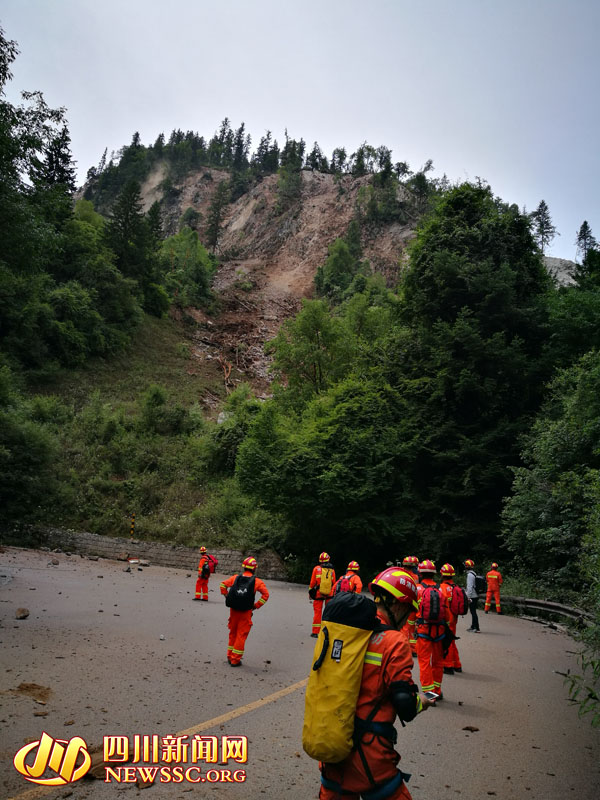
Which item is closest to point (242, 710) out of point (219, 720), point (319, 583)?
point (219, 720)

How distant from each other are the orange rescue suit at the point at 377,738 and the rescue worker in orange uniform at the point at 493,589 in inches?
633

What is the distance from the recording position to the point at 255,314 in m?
76.6

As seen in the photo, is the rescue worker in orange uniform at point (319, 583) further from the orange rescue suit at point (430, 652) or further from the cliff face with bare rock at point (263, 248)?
the cliff face with bare rock at point (263, 248)

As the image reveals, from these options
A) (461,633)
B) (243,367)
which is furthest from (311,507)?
(243,367)

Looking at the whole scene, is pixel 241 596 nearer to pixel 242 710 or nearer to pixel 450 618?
pixel 242 710

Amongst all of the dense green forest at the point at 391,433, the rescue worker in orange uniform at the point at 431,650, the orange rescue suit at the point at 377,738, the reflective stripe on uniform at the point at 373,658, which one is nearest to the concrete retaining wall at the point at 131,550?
the dense green forest at the point at 391,433

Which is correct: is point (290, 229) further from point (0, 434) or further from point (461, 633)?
point (461, 633)

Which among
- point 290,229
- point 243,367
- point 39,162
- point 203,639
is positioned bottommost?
point 203,639

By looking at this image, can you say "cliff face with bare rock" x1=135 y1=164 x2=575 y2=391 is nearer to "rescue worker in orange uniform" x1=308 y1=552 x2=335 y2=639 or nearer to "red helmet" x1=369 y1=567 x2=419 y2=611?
"rescue worker in orange uniform" x1=308 y1=552 x2=335 y2=639

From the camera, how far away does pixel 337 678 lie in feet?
9.34

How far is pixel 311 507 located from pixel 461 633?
10151 mm

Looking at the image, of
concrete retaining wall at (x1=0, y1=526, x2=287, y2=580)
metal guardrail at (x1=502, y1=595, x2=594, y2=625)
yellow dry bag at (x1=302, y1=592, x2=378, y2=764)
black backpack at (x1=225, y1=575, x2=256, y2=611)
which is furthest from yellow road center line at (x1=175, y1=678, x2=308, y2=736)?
concrete retaining wall at (x1=0, y1=526, x2=287, y2=580)
